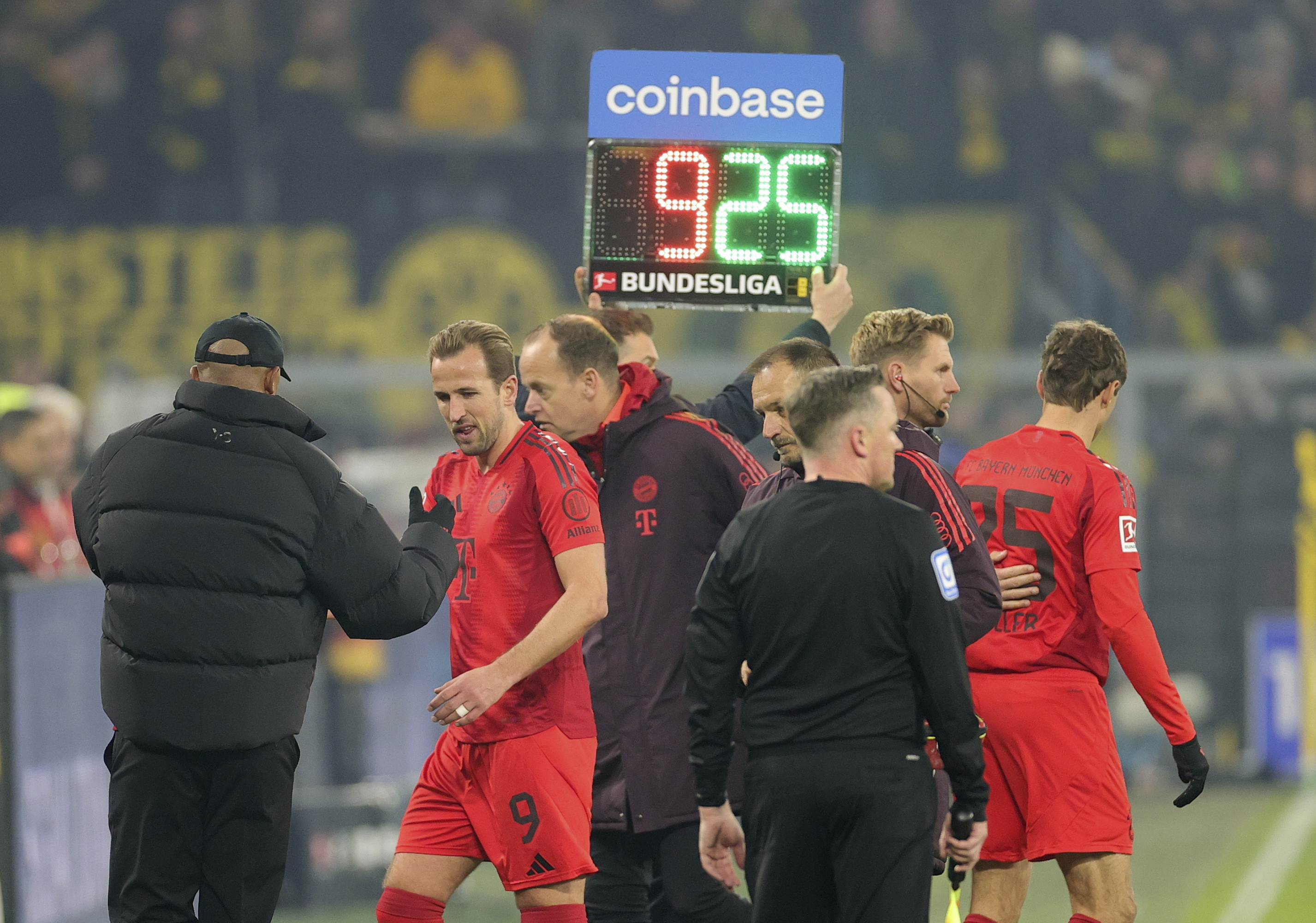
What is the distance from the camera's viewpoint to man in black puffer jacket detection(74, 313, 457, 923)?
10.3ft

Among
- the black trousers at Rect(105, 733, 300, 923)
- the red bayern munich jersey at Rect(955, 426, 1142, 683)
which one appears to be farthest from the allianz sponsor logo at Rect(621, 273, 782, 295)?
the black trousers at Rect(105, 733, 300, 923)

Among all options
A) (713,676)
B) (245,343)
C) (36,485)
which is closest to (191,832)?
(245,343)

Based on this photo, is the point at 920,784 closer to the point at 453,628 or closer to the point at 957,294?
the point at 453,628

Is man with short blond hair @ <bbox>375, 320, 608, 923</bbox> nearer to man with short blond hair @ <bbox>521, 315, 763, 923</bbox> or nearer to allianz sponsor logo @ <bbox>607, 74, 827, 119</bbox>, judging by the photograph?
man with short blond hair @ <bbox>521, 315, 763, 923</bbox>

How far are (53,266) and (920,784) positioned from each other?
11725mm

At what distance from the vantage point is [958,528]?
3.50 m

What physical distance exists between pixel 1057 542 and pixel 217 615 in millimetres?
1999

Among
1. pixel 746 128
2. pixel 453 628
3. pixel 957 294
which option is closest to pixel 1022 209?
pixel 957 294

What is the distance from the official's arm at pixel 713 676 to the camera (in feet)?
9.90

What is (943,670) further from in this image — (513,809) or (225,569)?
(225,569)

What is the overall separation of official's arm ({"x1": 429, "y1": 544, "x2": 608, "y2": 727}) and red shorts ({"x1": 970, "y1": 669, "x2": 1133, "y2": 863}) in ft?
3.43

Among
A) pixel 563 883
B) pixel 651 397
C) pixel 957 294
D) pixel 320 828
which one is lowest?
pixel 320 828

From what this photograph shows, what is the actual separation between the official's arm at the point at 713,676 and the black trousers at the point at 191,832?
34.1 inches

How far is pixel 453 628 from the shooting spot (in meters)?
3.78
